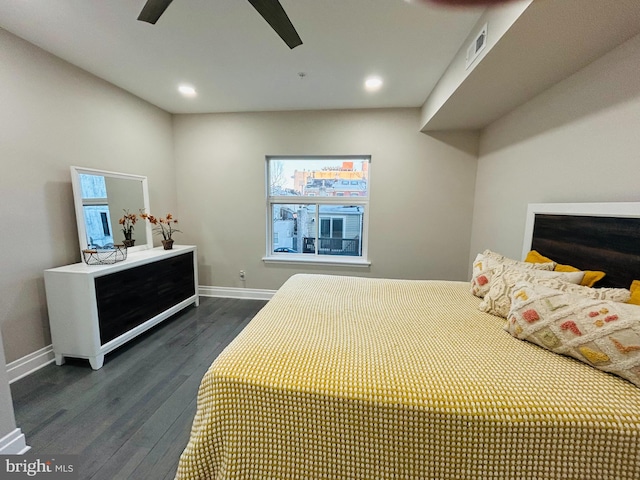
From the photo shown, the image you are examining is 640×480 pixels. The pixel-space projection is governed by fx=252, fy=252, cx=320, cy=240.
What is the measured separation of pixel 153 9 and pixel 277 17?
2.09 feet

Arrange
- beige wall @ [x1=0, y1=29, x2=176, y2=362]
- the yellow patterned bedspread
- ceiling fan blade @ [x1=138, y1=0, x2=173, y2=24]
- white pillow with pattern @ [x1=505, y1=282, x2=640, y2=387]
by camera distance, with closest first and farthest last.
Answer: the yellow patterned bedspread < white pillow with pattern @ [x1=505, y1=282, x2=640, y2=387] < ceiling fan blade @ [x1=138, y1=0, x2=173, y2=24] < beige wall @ [x1=0, y1=29, x2=176, y2=362]

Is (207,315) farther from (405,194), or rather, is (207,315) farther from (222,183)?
(405,194)

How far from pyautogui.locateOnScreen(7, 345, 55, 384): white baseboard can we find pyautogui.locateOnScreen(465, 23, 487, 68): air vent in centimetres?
392

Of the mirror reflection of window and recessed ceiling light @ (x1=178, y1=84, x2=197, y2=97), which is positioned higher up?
recessed ceiling light @ (x1=178, y1=84, x2=197, y2=97)

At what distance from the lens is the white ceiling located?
158 centimetres

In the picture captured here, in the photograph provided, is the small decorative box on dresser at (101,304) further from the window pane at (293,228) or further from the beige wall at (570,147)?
the beige wall at (570,147)

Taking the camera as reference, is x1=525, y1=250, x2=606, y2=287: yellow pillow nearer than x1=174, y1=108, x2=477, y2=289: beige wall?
Yes

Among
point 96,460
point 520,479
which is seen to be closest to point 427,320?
point 520,479

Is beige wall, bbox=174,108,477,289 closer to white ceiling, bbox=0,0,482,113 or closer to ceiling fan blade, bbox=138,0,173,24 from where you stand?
white ceiling, bbox=0,0,482,113

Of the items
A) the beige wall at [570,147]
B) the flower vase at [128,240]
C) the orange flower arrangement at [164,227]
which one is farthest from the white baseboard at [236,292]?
the beige wall at [570,147]

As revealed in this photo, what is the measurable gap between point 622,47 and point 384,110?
6.71 ft

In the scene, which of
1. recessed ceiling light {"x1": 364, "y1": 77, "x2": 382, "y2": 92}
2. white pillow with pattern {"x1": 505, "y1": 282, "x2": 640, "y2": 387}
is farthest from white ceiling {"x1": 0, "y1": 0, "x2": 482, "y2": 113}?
white pillow with pattern {"x1": 505, "y1": 282, "x2": 640, "y2": 387}

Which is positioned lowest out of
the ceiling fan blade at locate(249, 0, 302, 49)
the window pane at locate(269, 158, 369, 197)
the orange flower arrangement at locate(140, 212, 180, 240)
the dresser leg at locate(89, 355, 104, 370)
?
the dresser leg at locate(89, 355, 104, 370)

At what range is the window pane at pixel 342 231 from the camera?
3498 millimetres
